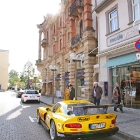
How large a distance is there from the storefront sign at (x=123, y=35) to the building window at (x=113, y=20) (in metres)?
0.70

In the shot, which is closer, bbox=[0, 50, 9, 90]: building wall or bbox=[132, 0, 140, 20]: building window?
bbox=[132, 0, 140, 20]: building window

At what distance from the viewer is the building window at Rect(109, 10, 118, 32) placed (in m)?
11.6

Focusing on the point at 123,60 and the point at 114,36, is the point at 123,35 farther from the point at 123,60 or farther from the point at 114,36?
the point at 123,60

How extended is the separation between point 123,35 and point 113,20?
1967 mm

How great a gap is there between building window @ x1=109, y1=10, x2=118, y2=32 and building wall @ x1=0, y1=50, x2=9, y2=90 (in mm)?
74864

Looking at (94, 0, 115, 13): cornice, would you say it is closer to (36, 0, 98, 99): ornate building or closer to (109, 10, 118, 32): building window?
(109, 10, 118, 32): building window

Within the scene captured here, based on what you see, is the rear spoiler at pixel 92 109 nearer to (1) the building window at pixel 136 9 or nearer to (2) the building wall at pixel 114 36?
(2) the building wall at pixel 114 36

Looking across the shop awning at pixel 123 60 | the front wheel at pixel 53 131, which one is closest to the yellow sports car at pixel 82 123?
the front wheel at pixel 53 131

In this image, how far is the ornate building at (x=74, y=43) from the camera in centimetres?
1562

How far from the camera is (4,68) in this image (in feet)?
262

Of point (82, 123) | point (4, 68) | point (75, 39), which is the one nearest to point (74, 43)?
point (75, 39)

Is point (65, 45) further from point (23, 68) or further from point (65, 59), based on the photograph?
point (23, 68)

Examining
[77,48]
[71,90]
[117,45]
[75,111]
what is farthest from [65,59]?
[75,111]

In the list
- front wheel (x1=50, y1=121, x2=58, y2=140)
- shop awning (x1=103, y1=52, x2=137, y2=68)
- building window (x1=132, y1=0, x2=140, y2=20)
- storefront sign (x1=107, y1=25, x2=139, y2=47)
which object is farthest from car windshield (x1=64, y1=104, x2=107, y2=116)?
building window (x1=132, y1=0, x2=140, y2=20)
